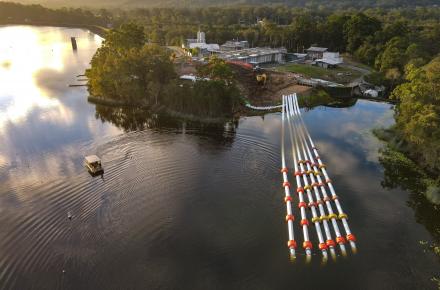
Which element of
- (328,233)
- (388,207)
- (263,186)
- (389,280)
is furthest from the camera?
(263,186)

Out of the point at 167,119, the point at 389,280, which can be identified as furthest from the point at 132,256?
the point at 167,119

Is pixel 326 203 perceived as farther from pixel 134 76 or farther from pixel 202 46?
pixel 202 46

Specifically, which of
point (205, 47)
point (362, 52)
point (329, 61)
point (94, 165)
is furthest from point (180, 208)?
point (362, 52)

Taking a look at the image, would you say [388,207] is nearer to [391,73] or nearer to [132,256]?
[132,256]

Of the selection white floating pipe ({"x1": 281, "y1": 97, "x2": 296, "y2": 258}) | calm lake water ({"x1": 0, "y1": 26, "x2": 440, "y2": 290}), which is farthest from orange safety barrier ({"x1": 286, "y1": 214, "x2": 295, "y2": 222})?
calm lake water ({"x1": 0, "y1": 26, "x2": 440, "y2": 290})

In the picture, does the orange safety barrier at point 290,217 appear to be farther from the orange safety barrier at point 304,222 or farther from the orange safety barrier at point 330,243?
the orange safety barrier at point 330,243

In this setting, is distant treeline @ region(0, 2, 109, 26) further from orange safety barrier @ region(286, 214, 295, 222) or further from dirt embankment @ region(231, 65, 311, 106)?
orange safety barrier @ region(286, 214, 295, 222)
